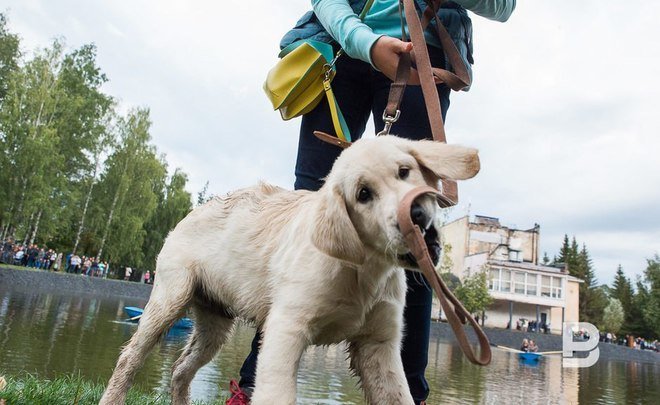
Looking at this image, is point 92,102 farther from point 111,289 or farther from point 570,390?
point 570,390

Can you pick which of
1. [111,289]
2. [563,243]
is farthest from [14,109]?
[563,243]

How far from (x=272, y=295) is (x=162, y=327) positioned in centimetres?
107

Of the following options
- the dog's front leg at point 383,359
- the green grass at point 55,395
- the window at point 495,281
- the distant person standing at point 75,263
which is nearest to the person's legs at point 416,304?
the dog's front leg at point 383,359

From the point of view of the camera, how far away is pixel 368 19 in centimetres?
355

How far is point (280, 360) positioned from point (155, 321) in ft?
4.63

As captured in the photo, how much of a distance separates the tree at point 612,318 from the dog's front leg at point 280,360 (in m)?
84.0

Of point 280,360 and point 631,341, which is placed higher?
point 631,341

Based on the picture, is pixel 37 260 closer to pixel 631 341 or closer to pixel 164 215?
pixel 164 215

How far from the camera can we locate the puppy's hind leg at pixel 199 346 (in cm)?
383

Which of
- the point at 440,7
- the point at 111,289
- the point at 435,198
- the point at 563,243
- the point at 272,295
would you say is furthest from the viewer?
the point at 563,243

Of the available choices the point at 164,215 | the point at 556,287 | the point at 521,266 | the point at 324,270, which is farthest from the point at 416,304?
the point at 556,287

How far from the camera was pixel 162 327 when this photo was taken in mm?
3492

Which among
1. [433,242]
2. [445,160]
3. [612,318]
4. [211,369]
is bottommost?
[211,369]

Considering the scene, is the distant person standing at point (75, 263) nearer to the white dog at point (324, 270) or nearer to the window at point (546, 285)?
the white dog at point (324, 270)
